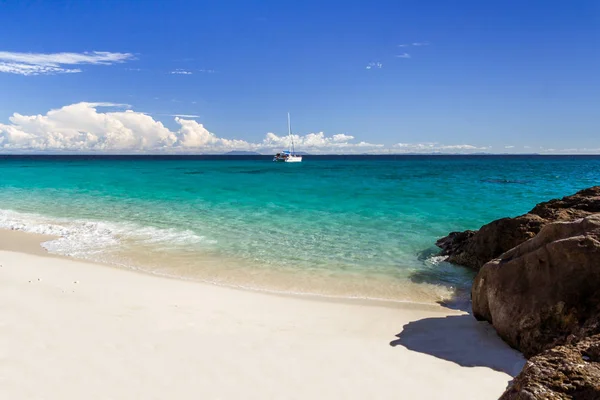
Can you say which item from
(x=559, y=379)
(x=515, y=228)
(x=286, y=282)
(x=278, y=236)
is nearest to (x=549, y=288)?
(x=559, y=379)

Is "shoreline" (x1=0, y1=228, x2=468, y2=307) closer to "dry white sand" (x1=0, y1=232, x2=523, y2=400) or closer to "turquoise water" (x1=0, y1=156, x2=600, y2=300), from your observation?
"turquoise water" (x1=0, y1=156, x2=600, y2=300)

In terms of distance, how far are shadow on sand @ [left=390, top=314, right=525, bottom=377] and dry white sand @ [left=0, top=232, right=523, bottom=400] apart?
→ 0.06ft

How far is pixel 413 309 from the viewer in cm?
804

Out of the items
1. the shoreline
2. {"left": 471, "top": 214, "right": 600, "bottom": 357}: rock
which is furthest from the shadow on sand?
the shoreline

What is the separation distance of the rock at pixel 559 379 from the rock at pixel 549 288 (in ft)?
6.25

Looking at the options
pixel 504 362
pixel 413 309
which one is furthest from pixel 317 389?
pixel 413 309

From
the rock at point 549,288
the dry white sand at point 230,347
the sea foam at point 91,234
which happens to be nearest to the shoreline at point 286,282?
the dry white sand at point 230,347

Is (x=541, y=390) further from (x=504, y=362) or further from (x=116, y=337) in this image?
(x=116, y=337)

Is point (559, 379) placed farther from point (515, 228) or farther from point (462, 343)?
point (515, 228)

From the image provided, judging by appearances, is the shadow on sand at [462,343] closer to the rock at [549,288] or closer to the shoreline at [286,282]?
the rock at [549,288]

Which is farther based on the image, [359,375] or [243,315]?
[243,315]

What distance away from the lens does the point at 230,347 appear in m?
5.85

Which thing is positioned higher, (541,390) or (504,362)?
(541,390)

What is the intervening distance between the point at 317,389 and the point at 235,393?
927 millimetres
